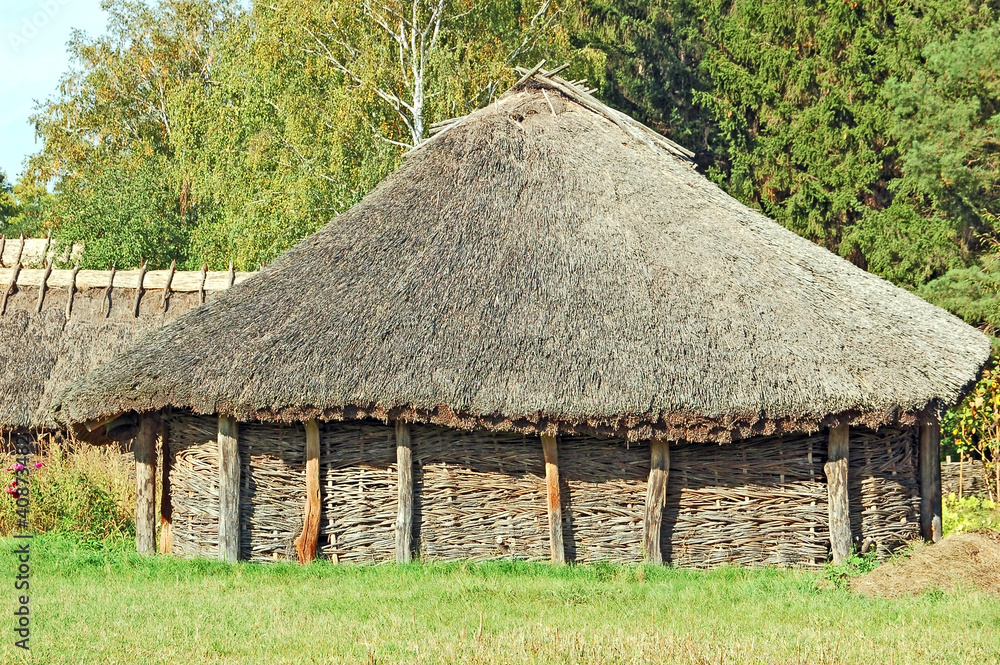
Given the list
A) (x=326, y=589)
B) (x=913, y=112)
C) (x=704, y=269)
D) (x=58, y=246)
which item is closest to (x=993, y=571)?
(x=704, y=269)

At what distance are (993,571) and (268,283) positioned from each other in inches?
326

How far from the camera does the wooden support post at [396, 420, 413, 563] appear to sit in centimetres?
1205

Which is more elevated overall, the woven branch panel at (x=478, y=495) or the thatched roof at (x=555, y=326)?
the thatched roof at (x=555, y=326)

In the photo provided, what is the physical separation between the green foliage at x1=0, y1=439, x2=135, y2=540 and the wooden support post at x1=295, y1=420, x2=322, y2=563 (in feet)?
10.6

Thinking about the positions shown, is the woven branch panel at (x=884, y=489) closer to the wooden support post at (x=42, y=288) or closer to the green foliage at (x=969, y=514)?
the green foliage at (x=969, y=514)

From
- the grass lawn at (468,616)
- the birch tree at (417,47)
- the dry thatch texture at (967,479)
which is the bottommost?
the grass lawn at (468,616)

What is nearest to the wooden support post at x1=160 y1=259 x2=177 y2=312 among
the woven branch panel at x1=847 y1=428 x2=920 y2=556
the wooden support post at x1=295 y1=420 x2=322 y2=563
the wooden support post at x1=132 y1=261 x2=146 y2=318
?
the wooden support post at x1=132 y1=261 x2=146 y2=318

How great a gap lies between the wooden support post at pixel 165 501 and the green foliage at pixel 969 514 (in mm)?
9491

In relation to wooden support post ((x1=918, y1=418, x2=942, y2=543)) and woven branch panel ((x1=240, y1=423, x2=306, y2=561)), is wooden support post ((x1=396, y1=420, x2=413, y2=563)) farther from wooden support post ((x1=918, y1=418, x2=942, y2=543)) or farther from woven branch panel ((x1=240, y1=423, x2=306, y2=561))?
wooden support post ((x1=918, y1=418, x2=942, y2=543))

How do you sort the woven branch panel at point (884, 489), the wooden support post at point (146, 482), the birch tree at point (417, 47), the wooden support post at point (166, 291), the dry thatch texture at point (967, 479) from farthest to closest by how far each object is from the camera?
the birch tree at point (417, 47) < the dry thatch texture at point (967, 479) < the wooden support post at point (166, 291) < the wooden support post at point (146, 482) < the woven branch panel at point (884, 489)

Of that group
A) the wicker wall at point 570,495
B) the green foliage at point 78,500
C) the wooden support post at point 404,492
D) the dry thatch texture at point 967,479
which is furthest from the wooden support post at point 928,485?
the green foliage at point 78,500

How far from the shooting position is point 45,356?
655 inches

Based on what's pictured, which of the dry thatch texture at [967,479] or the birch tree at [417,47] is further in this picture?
the birch tree at [417,47]

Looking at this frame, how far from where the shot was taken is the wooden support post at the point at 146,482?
42.3 ft
